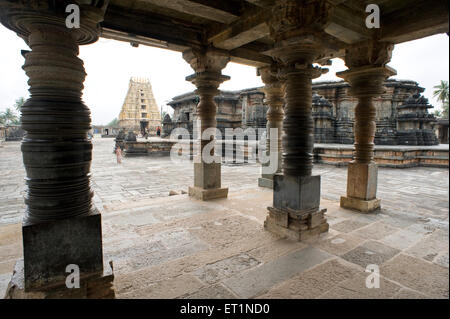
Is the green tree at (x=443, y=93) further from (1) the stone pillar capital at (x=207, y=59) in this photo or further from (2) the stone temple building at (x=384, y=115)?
(1) the stone pillar capital at (x=207, y=59)

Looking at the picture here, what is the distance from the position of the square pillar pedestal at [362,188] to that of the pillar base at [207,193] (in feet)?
8.75

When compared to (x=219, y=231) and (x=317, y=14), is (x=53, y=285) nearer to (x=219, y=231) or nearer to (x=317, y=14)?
(x=219, y=231)

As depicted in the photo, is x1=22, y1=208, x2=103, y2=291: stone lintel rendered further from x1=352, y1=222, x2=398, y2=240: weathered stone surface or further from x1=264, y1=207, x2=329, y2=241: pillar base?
x1=352, y1=222, x2=398, y2=240: weathered stone surface

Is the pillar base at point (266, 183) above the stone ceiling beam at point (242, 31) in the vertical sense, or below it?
below

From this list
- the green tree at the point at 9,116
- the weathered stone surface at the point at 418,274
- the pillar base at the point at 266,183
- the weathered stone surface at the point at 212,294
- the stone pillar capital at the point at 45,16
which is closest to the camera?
the stone pillar capital at the point at 45,16

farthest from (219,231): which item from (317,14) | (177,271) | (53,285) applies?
(317,14)

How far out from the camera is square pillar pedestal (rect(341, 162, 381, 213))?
4578mm

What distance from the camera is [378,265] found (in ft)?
8.85

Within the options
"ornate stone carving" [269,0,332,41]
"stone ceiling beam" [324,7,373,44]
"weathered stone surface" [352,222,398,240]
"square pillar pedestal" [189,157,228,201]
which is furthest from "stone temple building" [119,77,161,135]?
"weathered stone surface" [352,222,398,240]

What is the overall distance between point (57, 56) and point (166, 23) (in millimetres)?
3099

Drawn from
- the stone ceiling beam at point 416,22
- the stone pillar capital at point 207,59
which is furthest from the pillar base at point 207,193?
the stone ceiling beam at point 416,22

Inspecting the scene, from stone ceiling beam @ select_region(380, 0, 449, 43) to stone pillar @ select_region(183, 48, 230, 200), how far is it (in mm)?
2982

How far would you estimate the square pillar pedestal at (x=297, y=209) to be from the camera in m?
3.33

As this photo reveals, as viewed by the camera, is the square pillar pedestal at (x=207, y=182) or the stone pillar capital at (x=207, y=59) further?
the square pillar pedestal at (x=207, y=182)
